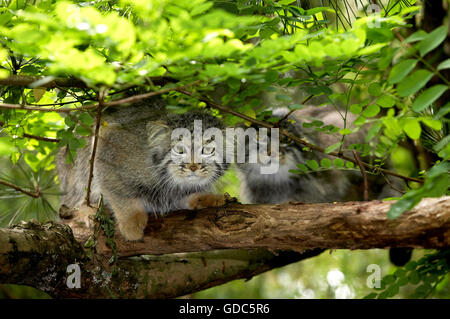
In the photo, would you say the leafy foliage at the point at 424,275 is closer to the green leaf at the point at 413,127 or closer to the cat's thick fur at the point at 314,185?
the green leaf at the point at 413,127

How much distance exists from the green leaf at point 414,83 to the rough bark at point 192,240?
55 centimetres

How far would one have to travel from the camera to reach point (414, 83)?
1.45 meters

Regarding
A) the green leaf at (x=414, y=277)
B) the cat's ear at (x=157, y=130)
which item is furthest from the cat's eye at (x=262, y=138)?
the green leaf at (x=414, y=277)

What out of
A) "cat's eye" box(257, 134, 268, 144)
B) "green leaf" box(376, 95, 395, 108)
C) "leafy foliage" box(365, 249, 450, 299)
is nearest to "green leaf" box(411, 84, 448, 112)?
"green leaf" box(376, 95, 395, 108)

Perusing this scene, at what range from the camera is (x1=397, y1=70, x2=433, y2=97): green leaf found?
1.43m

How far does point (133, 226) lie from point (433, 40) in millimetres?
1715

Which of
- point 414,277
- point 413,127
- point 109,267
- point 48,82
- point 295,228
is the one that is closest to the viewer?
point 413,127

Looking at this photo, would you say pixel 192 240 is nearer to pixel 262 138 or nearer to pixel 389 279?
pixel 262 138

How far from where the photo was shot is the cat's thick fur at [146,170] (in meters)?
2.47

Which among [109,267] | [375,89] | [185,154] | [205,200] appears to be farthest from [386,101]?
[109,267]

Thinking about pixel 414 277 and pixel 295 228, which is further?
pixel 414 277

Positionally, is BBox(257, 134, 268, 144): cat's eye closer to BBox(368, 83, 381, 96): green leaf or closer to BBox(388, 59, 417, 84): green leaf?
BBox(368, 83, 381, 96): green leaf
